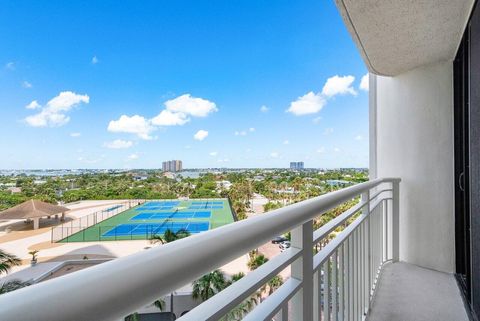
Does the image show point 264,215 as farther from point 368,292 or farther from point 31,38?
point 31,38

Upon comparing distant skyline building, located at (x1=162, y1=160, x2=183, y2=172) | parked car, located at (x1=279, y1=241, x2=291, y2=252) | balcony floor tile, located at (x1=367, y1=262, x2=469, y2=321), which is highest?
distant skyline building, located at (x1=162, y1=160, x2=183, y2=172)

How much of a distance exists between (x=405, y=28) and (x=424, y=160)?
4.10 ft

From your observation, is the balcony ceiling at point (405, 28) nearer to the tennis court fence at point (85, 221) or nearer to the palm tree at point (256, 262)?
the palm tree at point (256, 262)

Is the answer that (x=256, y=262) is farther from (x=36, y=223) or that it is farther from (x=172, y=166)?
(x=172, y=166)

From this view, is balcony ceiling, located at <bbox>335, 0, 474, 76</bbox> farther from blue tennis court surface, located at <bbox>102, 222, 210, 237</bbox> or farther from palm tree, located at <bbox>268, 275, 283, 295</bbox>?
blue tennis court surface, located at <bbox>102, 222, 210, 237</bbox>

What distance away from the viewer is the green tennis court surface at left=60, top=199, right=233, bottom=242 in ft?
7.82

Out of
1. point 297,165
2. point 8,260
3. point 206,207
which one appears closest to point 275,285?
point 8,260

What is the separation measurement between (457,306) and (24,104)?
4991mm

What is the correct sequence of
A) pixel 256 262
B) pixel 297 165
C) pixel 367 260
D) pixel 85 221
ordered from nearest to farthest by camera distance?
pixel 256 262 → pixel 367 260 → pixel 85 221 → pixel 297 165

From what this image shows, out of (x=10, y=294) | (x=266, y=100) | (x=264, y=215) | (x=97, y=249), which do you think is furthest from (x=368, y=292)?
(x=266, y=100)

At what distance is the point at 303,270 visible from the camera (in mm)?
798

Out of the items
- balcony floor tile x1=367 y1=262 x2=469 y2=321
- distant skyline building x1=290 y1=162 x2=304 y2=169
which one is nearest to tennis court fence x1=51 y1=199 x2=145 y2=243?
distant skyline building x1=290 y1=162 x2=304 y2=169

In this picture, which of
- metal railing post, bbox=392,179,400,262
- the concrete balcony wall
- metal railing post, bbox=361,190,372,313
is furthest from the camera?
metal railing post, bbox=392,179,400,262

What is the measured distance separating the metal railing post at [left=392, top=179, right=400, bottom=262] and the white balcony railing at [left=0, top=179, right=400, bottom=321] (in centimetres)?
168
